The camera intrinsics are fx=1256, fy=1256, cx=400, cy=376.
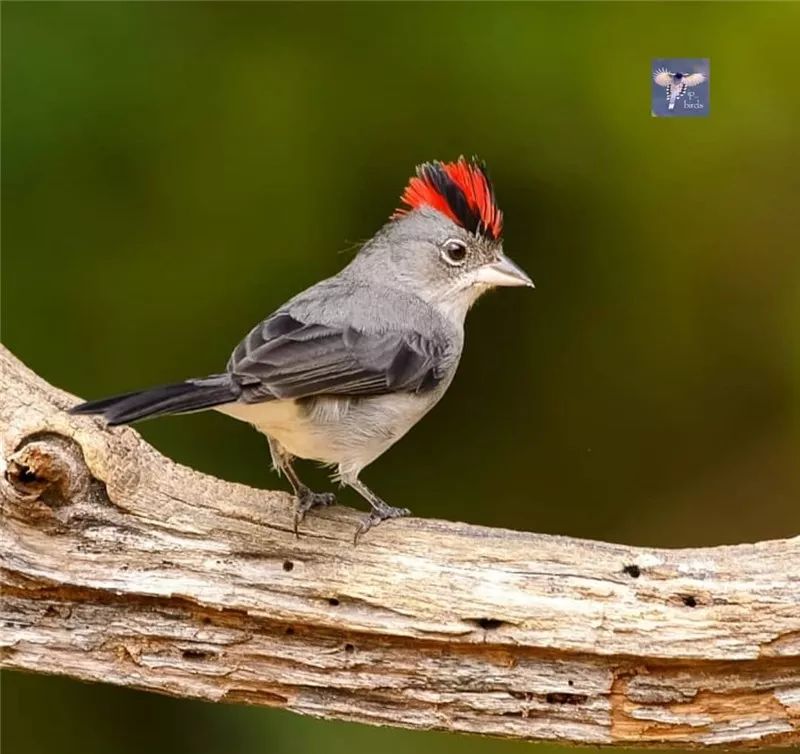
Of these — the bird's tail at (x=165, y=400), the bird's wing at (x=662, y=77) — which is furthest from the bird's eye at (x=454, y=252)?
the bird's wing at (x=662, y=77)

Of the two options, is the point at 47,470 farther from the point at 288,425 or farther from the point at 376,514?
the point at 376,514

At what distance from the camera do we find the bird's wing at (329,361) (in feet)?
10.9

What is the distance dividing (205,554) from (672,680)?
1214 millimetres

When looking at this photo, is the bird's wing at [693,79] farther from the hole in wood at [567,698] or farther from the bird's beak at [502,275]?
the hole in wood at [567,698]

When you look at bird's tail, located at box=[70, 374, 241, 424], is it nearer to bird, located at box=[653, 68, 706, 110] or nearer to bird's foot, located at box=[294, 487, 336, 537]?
bird's foot, located at box=[294, 487, 336, 537]

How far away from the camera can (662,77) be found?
14.8ft

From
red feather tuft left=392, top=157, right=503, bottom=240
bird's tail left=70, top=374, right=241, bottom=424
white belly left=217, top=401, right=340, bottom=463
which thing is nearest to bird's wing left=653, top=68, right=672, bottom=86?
red feather tuft left=392, top=157, right=503, bottom=240

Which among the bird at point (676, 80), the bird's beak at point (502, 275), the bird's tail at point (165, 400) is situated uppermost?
the bird at point (676, 80)

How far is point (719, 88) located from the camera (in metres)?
4.53

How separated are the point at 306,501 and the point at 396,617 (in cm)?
53

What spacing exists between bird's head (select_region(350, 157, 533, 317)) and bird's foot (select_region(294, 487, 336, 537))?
0.76m

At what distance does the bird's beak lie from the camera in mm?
3881

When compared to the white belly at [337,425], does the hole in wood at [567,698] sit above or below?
below

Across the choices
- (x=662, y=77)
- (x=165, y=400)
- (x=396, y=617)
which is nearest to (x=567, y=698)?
(x=396, y=617)
